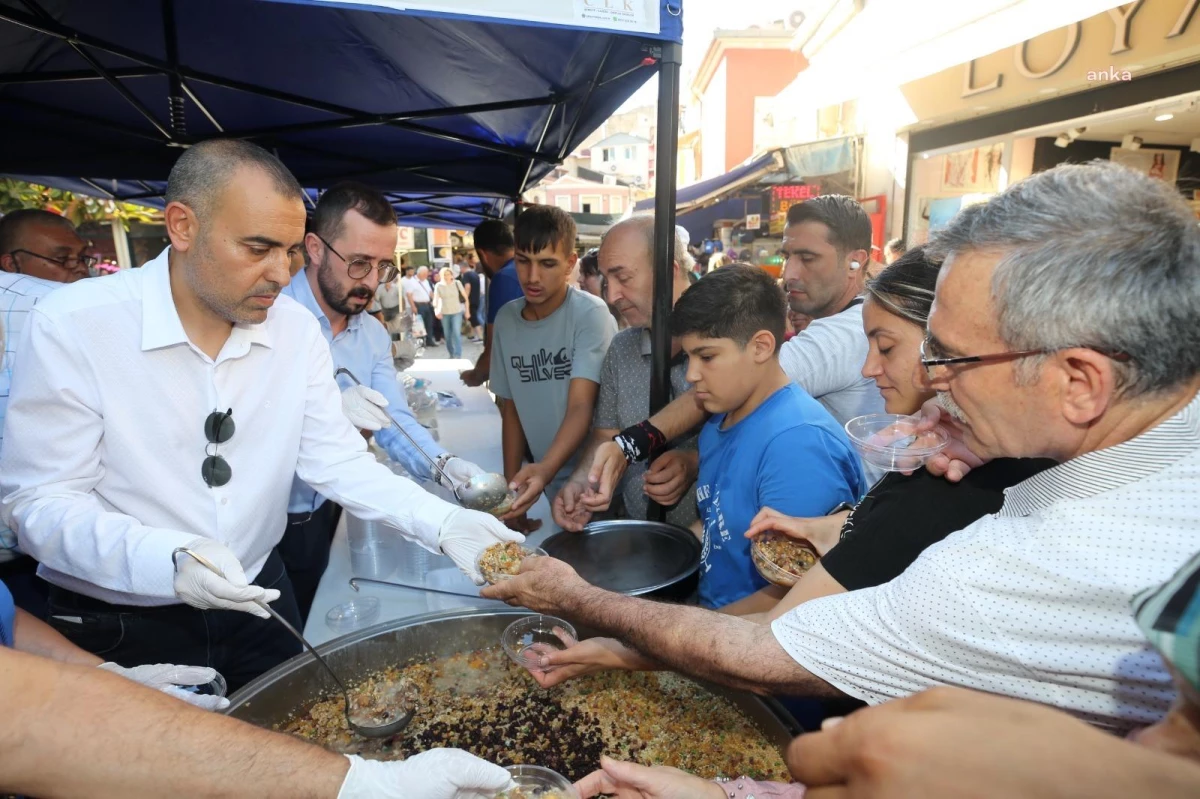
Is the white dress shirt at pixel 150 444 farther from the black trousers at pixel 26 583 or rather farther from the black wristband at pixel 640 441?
the black wristband at pixel 640 441

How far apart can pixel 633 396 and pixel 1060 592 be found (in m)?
2.03

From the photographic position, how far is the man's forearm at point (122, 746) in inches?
31.4

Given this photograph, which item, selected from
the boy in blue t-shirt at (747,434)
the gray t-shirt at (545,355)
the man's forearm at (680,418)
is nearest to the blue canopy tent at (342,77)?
the man's forearm at (680,418)

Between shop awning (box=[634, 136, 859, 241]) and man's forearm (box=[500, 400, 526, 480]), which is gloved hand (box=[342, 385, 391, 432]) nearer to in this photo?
man's forearm (box=[500, 400, 526, 480])

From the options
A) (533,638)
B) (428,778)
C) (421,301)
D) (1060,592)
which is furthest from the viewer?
(421,301)

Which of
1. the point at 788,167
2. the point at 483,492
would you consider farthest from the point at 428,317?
the point at 483,492

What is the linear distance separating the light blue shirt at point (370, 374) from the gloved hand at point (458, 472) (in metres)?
0.16

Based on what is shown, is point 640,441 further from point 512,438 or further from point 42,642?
point 42,642

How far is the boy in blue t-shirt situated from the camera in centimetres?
166

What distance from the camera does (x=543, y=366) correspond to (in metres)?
3.38

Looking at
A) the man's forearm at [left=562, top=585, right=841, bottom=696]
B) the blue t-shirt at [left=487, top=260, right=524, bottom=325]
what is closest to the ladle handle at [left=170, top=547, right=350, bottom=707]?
the man's forearm at [left=562, top=585, right=841, bottom=696]

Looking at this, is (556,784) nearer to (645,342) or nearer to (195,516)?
(195,516)

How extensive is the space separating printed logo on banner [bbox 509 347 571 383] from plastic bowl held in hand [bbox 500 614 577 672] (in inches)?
68.6

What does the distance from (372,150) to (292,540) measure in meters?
3.63
